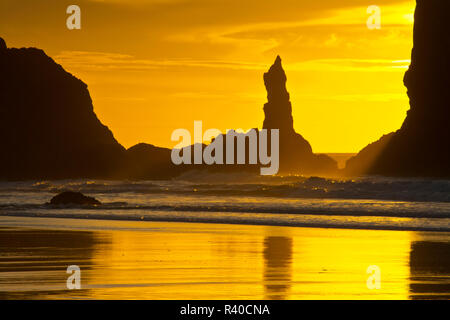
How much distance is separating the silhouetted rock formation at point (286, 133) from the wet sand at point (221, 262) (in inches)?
5743

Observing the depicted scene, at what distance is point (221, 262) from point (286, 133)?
543 ft

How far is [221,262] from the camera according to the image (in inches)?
823

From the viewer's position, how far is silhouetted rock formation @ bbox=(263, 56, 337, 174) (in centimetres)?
17800

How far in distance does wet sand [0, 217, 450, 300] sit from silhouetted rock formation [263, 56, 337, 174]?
479 ft

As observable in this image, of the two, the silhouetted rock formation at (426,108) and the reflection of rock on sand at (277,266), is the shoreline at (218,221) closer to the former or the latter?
the reflection of rock on sand at (277,266)

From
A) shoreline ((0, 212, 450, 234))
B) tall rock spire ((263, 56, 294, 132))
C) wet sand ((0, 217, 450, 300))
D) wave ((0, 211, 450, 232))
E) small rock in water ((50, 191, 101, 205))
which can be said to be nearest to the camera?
wet sand ((0, 217, 450, 300))

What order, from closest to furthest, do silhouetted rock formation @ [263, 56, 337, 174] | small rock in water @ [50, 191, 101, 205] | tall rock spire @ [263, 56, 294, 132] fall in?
small rock in water @ [50, 191, 101, 205] → silhouetted rock formation @ [263, 56, 337, 174] → tall rock spire @ [263, 56, 294, 132]

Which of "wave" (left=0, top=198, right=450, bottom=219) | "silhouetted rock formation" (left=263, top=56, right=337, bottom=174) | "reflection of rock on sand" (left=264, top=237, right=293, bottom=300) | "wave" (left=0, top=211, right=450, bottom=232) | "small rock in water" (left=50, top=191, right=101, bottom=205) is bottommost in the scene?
"reflection of rock on sand" (left=264, top=237, right=293, bottom=300)

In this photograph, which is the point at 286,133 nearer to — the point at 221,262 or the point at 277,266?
the point at 221,262

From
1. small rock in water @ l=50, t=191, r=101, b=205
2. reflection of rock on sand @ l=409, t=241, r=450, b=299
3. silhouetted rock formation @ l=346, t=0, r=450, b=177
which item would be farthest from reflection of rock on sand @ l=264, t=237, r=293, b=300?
silhouetted rock formation @ l=346, t=0, r=450, b=177

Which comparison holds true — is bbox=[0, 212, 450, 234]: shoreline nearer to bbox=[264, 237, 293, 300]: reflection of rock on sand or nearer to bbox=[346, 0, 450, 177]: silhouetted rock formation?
bbox=[264, 237, 293, 300]: reflection of rock on sand

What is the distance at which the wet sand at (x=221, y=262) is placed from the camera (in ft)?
52.5

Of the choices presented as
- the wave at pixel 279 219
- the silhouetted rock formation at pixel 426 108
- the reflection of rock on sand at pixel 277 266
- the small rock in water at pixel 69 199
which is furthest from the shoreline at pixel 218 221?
the silhouetted rock formation at pixel 426 108
